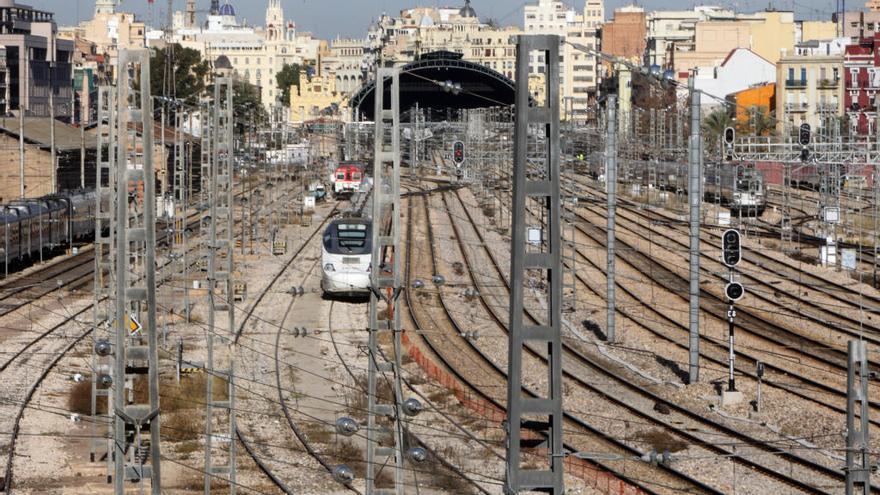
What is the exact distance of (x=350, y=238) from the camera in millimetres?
34688

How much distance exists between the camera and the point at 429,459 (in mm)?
20031

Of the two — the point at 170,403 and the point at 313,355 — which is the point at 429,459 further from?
the point at 313,355

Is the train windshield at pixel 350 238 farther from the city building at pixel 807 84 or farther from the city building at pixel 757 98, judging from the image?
the city building at pixel 757 98

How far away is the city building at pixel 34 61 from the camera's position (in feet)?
340

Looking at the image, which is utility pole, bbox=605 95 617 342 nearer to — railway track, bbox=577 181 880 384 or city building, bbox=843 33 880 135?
railway track, bbox=577 181 880 384

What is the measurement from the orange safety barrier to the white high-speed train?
13.6 ft

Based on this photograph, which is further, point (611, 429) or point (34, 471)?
point (611, 429)

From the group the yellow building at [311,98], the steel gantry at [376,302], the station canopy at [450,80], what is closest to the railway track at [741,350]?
the steel gantry at [376,302]

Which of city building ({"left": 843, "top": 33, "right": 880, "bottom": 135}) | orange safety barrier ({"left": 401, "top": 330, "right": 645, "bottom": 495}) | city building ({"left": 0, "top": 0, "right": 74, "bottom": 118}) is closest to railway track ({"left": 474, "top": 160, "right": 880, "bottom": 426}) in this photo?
orange safety barrier ({"left": 401, "top": 330, "right": 645, "bottom": 495})

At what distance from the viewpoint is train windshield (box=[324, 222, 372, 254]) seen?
34.6 metres

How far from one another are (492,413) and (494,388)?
2.29m

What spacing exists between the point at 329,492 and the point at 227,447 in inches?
124

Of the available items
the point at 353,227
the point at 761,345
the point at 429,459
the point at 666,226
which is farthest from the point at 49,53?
the point at 429,459

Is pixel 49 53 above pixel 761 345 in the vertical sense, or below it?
above
